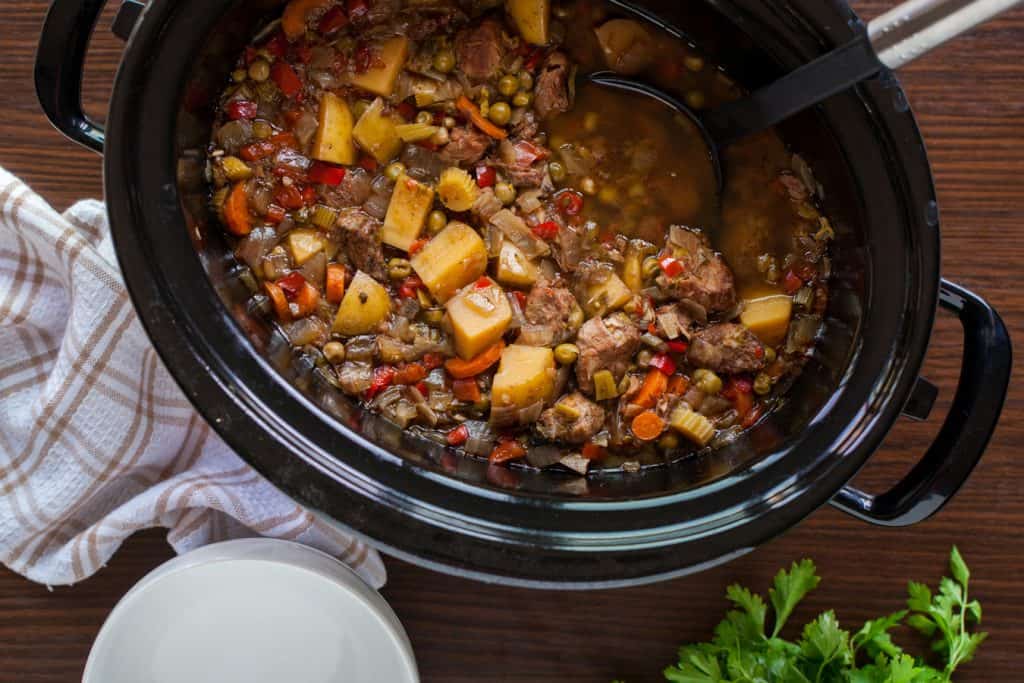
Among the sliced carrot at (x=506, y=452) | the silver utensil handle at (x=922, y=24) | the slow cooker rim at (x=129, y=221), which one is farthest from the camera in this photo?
the sliced carrot at (x=506, y=452)

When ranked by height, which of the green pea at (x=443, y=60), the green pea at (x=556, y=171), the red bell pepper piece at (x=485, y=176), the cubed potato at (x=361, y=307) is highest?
the green pea at (x=443, y=60)

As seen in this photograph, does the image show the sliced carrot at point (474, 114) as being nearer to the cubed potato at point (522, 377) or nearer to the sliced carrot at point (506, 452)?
the cubed potato at point (522, 377)

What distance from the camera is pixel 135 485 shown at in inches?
116

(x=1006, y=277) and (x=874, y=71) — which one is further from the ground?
(x=874, y=71)

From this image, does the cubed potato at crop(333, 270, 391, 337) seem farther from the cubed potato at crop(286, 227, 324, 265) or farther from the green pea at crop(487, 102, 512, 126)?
the green pea at crop(487, 102, 512, 126)

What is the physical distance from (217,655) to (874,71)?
7.61ft

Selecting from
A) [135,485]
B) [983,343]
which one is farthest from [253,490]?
[983,343]

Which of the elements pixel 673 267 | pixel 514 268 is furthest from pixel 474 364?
pixel 673 267

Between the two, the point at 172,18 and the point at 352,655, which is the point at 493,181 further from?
the point at 352,655

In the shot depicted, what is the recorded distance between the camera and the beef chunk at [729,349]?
275 centimetres

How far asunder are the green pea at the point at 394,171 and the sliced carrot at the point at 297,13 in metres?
0.44

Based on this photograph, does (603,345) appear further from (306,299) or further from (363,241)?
(306,299)

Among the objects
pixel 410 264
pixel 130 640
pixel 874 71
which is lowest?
pixel 130 640

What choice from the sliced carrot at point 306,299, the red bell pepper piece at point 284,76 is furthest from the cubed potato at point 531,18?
the sliced carrot at point 306,299
